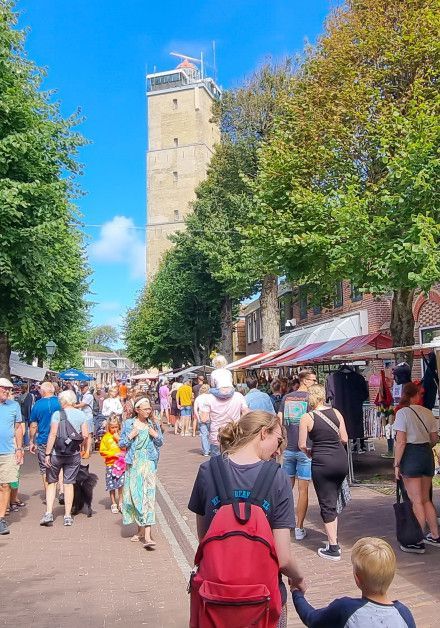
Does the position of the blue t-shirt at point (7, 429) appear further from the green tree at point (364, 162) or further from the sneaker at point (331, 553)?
the green tree at point (364, 162)

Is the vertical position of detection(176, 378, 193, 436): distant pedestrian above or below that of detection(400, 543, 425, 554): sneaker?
above

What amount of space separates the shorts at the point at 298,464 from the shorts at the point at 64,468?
2958 mm

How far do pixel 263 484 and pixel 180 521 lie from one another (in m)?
6.23

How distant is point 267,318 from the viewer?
25766 millimetres

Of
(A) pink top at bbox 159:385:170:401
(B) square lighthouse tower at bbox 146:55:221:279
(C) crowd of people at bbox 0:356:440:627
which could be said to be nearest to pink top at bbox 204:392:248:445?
(C) crowd of people at bbox 0:356:440:627

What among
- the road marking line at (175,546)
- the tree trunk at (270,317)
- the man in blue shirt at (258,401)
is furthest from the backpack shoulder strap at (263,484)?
the tree trunk at (270,317)

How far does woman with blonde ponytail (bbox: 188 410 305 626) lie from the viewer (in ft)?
9.70

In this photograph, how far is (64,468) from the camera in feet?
28.8

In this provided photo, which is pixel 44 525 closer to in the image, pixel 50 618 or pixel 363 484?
pixel 50 618

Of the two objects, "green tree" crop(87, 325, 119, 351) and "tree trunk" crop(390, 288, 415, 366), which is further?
"green tree" crop(87, 325, 119, 351)

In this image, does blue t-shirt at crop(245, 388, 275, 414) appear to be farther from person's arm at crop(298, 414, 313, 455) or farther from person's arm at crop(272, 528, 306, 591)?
person's arm at crop(272, 528, 306, 591)

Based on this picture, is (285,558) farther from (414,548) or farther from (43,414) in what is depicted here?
(43,414)

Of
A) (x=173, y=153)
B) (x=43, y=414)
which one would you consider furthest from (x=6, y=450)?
(x=173, y=153)

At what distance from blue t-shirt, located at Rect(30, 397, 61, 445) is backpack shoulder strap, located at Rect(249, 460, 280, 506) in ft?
25.5
